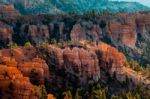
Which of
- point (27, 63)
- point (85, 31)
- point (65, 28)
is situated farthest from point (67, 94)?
point (65, 28)

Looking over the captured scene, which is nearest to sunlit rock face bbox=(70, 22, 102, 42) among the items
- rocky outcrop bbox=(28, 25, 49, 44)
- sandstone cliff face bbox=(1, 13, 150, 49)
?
sandstone cliff face bbox=(1, 13, 150, 49)

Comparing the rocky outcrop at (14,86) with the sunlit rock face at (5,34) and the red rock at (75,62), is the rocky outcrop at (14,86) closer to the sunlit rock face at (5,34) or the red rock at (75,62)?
the red rock at (75,62)

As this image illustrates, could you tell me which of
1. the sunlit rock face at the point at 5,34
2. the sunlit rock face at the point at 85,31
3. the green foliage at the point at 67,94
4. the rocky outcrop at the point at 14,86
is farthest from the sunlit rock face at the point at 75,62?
the sunlit rock face at the point at 85,31

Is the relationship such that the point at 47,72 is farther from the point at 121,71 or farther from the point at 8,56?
the point at 121,71

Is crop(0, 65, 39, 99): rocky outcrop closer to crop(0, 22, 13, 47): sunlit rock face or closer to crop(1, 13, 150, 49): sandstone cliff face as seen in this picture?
crop(0, 22, 13, 47): sunlit rock face

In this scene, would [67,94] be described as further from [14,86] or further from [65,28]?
[65,28]

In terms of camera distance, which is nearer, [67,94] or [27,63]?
[27,63]

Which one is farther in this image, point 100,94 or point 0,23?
point 0,23

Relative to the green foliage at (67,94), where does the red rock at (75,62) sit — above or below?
above

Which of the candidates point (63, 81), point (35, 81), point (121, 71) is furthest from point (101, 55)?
point (35, 81)
